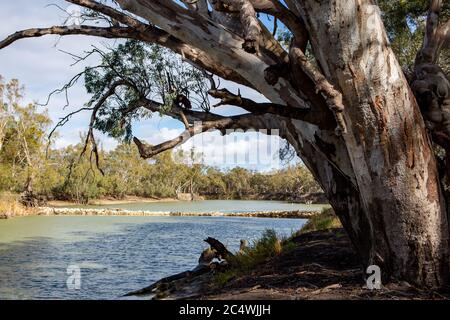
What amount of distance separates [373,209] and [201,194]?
246 ft

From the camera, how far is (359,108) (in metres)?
3.70

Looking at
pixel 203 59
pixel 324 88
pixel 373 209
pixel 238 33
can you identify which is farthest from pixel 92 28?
pixel 373 209

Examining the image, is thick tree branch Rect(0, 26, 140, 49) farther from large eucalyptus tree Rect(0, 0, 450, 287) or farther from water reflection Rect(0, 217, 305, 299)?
water reflection Rect(0, 217, 305, 299)

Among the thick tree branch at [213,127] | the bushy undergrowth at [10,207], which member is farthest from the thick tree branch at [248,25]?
the bushy undergrowth at [10,207]

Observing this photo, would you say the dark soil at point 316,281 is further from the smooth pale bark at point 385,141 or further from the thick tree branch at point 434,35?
the thick tree branch at point 434,35

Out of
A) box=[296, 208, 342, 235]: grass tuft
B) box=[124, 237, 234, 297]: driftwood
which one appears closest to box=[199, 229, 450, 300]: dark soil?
box=[124, 237, 234, 297]: driftwood

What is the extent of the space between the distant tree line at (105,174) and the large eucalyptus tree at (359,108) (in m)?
2.79

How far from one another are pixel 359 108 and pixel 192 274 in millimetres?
5540

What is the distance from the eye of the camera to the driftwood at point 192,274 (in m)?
7.83

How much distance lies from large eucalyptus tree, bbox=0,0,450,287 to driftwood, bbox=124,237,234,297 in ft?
13.7

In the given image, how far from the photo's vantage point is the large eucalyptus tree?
12.1 feet
